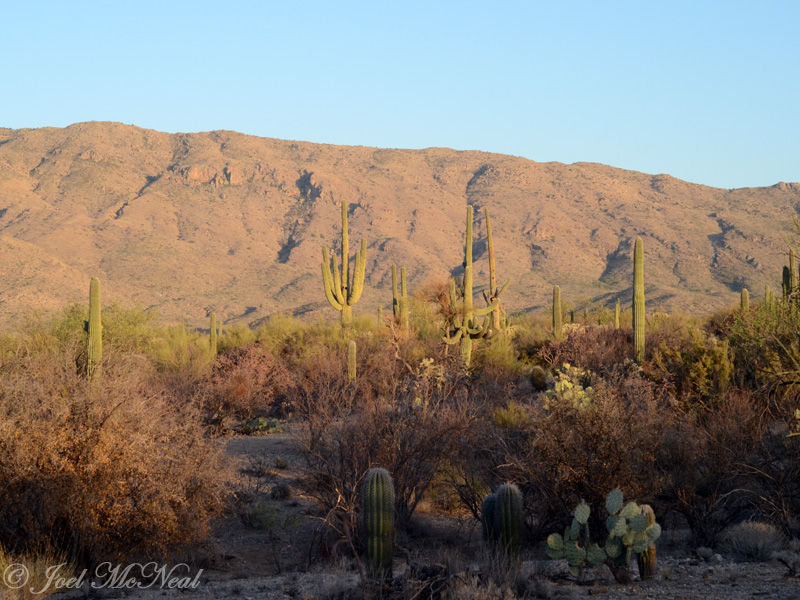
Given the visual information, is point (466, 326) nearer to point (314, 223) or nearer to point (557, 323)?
point (557, 323)

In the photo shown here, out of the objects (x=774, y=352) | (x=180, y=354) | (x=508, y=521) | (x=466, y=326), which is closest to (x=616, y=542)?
(x=508, y=521)

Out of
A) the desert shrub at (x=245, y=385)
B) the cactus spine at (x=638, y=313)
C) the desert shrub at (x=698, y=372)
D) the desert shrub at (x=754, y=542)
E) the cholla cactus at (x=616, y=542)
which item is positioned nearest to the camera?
the cholla cactus at (x=616, y=542)

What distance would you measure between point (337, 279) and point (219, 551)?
1605cm

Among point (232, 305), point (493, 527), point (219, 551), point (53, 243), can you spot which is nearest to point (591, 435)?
point (493, 527)

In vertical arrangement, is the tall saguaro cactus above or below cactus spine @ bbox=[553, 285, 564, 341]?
above

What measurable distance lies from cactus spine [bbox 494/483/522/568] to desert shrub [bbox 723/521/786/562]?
7.96 ft

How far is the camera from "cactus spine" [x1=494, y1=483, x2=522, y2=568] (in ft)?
22.4

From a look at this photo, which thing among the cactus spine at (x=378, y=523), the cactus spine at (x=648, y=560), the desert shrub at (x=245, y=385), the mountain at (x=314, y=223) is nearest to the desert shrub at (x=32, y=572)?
the cactus spine at (x=378, y=523)

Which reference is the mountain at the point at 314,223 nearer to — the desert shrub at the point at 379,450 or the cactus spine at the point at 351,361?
the cactus spine at the point at 351,361

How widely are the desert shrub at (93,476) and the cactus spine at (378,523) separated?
1.95m

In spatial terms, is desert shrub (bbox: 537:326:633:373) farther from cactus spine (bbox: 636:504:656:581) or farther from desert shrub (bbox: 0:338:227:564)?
desert shrub (bbox: 0:338:227:564)

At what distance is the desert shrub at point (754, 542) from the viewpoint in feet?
24.8

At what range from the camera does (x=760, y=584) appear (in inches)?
247

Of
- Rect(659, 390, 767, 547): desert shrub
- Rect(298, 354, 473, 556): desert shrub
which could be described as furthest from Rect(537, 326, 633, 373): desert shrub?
Rect(298, 354, 473, 556): desert shrub
